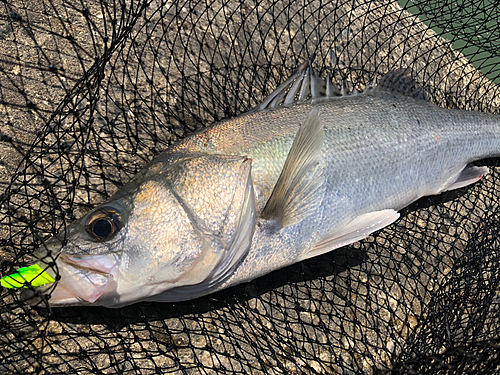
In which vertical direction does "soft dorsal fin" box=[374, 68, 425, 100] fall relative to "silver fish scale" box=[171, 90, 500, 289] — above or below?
above

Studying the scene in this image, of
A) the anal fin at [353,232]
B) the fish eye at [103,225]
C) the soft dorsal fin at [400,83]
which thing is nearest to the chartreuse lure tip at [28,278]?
the fish eye at [103,225]

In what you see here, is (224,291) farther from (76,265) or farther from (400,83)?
(400,83)

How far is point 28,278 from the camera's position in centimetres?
192

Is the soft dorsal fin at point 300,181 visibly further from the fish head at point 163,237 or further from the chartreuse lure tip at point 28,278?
the chartreuse lure tip at point 28,278

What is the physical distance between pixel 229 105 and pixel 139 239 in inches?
57.8

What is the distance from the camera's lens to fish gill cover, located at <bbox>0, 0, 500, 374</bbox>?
2.30 meters

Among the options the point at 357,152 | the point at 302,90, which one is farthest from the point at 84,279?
the point at 302,90

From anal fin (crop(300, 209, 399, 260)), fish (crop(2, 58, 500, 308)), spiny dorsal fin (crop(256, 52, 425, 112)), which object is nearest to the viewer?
fish (crop(2, 58, 500, 308))

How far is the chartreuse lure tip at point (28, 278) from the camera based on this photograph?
6.12ft

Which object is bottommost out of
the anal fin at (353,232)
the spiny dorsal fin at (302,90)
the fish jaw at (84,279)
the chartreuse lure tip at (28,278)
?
the anal fin at (353,232)

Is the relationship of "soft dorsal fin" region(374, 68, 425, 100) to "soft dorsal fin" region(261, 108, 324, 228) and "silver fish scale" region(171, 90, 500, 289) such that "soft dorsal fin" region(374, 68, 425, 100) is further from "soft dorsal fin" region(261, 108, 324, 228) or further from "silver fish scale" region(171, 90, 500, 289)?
"soft dorsal fin" region(261, 108, 324, 228)

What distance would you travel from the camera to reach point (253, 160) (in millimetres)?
2264

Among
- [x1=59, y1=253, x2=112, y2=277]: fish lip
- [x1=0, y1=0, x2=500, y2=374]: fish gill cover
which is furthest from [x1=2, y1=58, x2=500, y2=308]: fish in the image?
[x1=0, y1=0, x2=500, y2=374]: fish gill cover

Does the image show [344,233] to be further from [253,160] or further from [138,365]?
[138,365]
